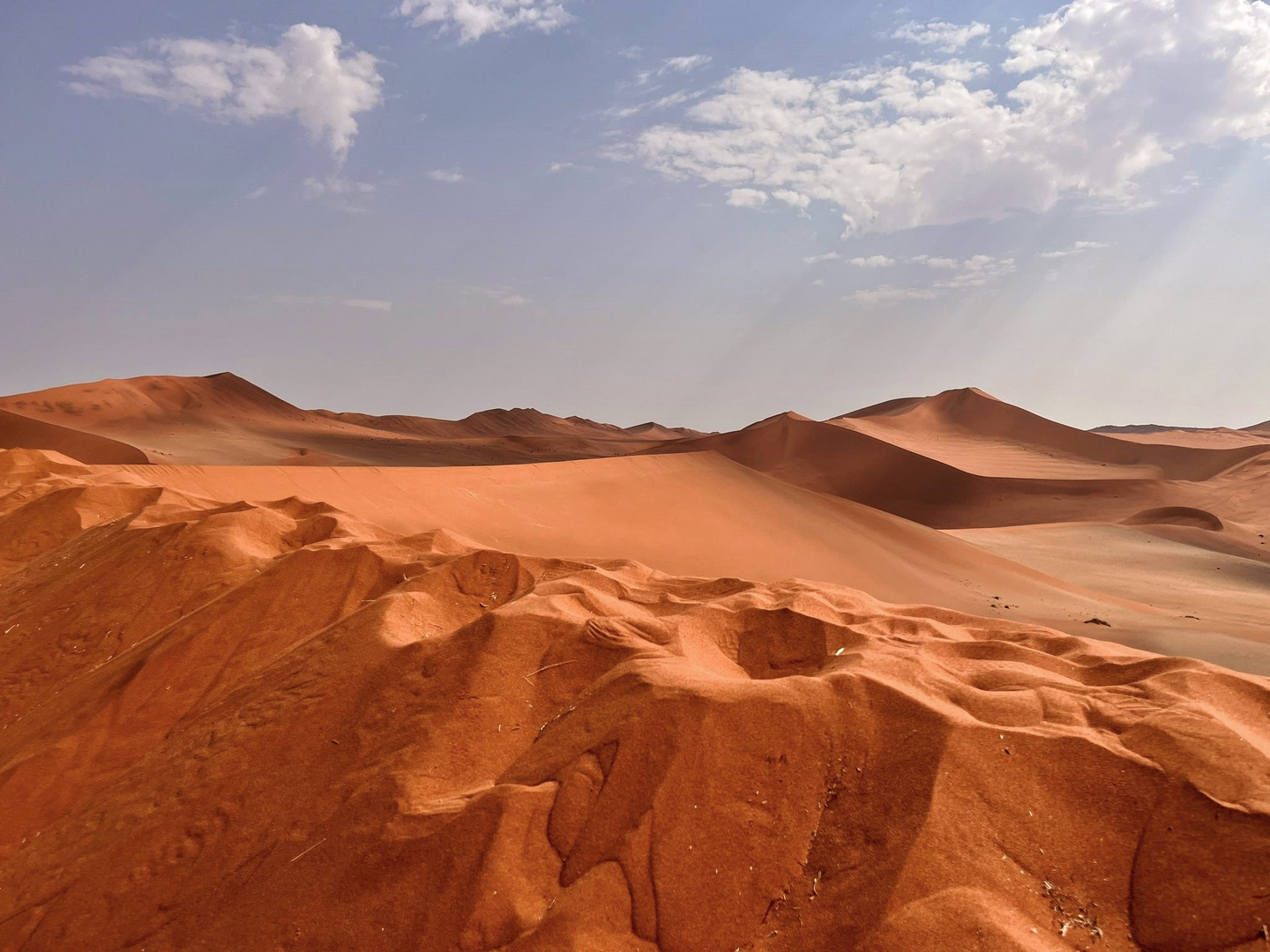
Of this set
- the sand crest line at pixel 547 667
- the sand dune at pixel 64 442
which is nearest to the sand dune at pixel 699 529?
the sand crest line at pixel 547 667

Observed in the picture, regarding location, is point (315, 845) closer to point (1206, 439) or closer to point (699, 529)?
point (699, 529)

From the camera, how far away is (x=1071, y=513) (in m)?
26.1

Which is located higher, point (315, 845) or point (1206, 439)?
point (1206, 439)

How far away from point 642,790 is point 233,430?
3668 centimetres

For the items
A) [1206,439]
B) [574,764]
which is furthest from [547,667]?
[1206,439]

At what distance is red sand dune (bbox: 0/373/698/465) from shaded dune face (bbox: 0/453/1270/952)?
21677 mm

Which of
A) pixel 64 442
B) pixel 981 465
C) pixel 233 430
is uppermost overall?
pixel 981 465

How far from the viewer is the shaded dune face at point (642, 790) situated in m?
1.96

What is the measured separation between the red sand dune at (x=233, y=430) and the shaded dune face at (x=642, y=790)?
21677 mm

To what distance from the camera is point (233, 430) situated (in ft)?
114

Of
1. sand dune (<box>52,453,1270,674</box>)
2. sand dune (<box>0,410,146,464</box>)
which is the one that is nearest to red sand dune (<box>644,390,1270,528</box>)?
sand dune (<box>52,453,1270,674</box>)

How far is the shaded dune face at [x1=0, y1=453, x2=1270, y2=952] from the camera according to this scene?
1.96 m

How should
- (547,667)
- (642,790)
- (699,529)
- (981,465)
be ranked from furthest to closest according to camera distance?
(981,465)
(699,529)
(547,667)
(642,790)

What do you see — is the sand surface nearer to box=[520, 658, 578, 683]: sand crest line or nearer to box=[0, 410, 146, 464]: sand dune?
box=[520, 658, 578, 683]: sand crest line
